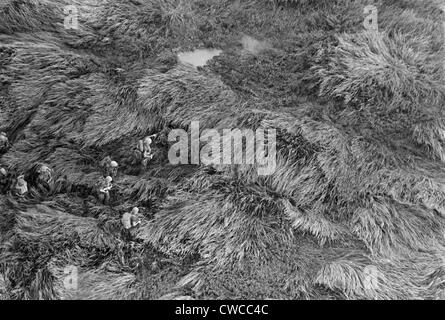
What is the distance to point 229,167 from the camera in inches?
404

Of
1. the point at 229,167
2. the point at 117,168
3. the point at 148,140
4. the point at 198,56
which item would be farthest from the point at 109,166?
the point at 198,56

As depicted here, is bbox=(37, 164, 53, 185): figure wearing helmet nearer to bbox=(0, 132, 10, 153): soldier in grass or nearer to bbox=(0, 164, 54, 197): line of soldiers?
bbox=(0, 164, 54, 197): line of soldiers

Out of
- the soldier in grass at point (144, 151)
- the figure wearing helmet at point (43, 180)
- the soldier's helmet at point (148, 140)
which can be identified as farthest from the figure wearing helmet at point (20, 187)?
the soldier's helmet at point (148, 140)

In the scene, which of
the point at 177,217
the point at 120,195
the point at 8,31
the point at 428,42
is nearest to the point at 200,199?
the point at 177,217

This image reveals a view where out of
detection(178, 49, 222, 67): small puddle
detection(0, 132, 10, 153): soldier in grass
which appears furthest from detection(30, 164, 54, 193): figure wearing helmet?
detection(178, 49, 222, 67): small puddle

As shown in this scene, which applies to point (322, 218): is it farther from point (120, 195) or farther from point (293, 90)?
point (120, 195)

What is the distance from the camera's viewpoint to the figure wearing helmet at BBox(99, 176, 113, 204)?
32.1 feet

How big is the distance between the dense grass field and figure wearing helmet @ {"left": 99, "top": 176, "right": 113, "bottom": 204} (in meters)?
0.21

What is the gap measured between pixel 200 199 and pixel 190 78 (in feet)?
11.0

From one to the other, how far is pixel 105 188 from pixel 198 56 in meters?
4.59

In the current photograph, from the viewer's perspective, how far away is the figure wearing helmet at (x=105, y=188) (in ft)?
32.1

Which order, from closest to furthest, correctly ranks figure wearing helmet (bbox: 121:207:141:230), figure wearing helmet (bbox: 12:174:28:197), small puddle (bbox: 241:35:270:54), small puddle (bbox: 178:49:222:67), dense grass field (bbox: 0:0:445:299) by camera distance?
dense grass field (bbox: 0:0:445:299) → figure wearing helmet (bbox: 121:207:141:230) → figure wearing helmet (bbox: 12:174:28:197) → small puddle (bbox: 178:49:222:67) → small puddle (bbox: 241:35:270:54)

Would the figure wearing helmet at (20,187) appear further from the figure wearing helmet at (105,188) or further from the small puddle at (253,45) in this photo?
the small puddle at (253,45)

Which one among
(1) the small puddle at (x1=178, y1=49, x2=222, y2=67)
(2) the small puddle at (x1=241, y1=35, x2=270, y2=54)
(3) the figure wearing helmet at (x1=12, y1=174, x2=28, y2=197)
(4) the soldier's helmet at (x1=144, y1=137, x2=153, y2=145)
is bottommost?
(3) the figure wearing helmet at (x1=12, y1=174, x2=28, y2=197)
